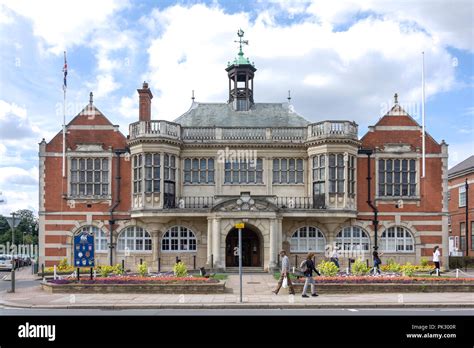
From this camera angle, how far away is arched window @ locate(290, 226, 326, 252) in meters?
36.8

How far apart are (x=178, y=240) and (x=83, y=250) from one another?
1292cm

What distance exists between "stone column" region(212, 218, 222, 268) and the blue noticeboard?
10.9 m

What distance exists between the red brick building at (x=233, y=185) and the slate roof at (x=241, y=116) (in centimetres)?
207

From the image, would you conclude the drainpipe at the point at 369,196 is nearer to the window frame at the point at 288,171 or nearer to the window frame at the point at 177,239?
the window frame at the point at 288,171

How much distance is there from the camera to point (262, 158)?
3738 centimetres

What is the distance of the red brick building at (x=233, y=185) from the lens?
118 feet

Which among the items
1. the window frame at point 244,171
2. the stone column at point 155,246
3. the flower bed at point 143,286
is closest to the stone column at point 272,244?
the window frame at point 244,171

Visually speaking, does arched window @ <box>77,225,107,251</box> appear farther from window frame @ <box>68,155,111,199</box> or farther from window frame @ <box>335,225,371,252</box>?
window frame @ <box>335,225,371,252</box>

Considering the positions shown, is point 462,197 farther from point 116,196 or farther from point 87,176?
point 87,176

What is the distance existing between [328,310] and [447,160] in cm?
2373

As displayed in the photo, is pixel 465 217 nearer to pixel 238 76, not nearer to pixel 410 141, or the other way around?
pixel 410 141

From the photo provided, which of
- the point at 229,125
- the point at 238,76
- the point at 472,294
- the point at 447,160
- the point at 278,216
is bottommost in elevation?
the point at 472,294

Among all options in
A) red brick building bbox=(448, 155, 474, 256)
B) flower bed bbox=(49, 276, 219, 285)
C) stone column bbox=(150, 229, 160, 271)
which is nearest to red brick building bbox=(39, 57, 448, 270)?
stone column bbox=(150, 229, 160, 271)
